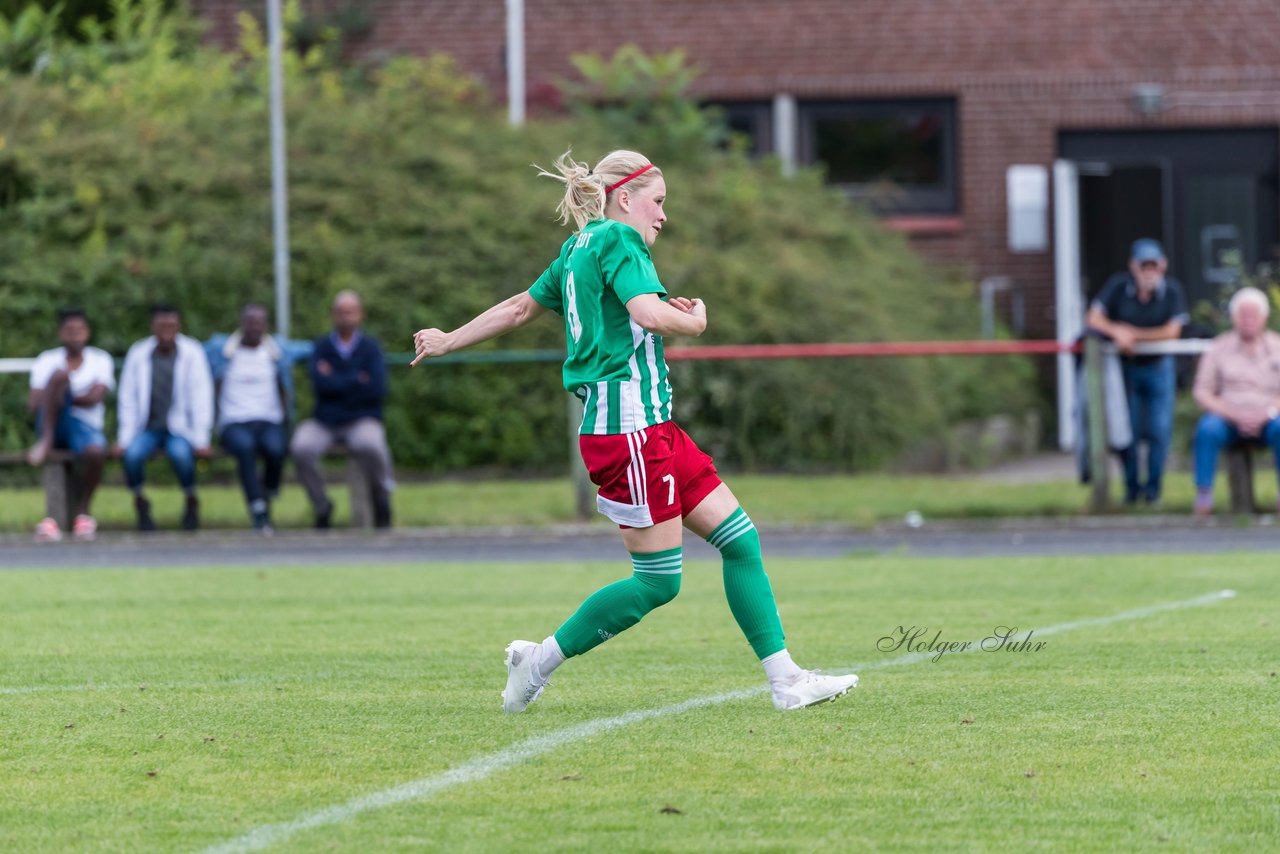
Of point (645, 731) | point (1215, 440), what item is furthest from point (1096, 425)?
point (645, 731)

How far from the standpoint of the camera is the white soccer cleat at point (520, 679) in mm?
6594

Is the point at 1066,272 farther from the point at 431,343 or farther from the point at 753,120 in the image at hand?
the point at 431,343

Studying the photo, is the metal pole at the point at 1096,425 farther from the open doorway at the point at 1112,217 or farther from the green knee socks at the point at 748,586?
the green knee socks at the point at 748,586

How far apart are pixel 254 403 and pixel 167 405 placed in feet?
2.15

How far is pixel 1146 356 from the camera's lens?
15508 mm

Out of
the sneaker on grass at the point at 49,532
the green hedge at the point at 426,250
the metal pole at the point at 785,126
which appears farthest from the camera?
the metal pole at the point at 785,126

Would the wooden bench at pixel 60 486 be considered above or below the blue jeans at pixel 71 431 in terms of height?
below

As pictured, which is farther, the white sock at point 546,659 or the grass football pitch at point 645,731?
the white sock at point 546,659

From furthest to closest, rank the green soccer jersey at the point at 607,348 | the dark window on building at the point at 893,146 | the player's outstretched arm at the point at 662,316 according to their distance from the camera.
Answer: the dark window on building at the point at 893,146, the green soccer jersey at the point at 607,348, the player's outstretched arm at the point at 662,316

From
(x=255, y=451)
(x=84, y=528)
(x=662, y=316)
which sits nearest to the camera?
(x=662, y=316)

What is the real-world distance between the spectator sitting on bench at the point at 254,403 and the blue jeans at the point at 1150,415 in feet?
21.0

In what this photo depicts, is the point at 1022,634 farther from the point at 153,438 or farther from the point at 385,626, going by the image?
the point at 153,438

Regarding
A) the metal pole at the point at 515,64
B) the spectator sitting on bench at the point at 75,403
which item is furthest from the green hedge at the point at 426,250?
the spectator sitting on bench at the point at 75,403

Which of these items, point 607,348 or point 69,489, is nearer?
point 607,348
